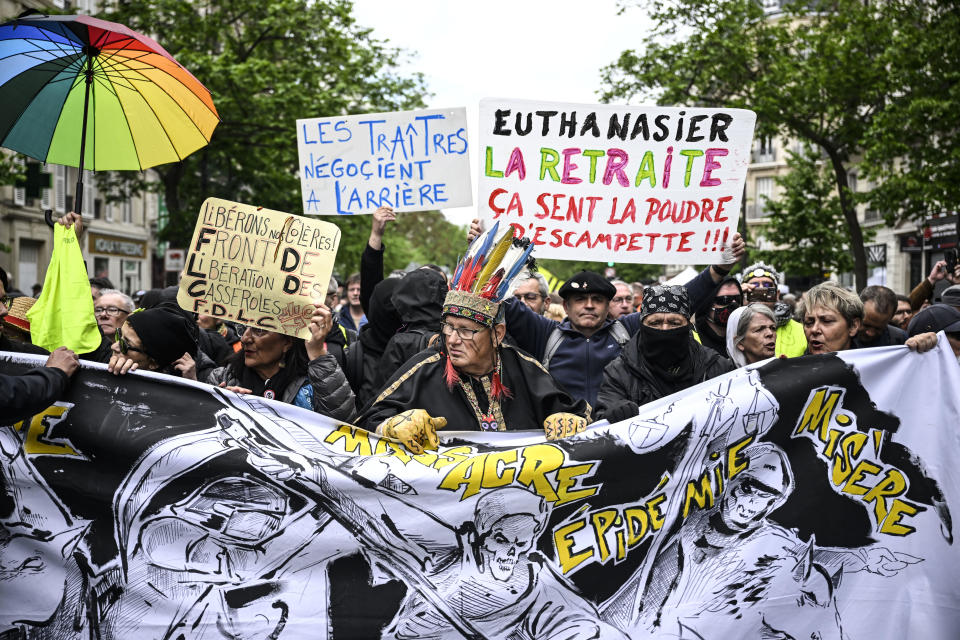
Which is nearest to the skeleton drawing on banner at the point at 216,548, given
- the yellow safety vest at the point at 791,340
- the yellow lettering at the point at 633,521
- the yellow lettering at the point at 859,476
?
the yellow lettering at the point at 633,521

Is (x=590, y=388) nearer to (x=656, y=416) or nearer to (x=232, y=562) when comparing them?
(x=656, y=416)

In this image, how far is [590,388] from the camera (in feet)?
16.3

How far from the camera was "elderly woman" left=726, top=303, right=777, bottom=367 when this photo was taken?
4.96 metres

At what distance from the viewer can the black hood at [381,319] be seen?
5242 mm

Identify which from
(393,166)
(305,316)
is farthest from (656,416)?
(393,166)

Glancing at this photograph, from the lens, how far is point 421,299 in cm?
506

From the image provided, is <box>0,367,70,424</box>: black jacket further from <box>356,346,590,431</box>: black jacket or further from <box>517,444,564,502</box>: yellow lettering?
<box>517,444,564,502</box>: yellow lettering

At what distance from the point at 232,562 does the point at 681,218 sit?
301 cm

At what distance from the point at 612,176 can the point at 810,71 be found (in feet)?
47.9

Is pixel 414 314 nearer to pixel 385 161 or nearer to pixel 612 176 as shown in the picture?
pixel 385 161

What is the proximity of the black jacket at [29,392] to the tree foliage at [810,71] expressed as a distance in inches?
578

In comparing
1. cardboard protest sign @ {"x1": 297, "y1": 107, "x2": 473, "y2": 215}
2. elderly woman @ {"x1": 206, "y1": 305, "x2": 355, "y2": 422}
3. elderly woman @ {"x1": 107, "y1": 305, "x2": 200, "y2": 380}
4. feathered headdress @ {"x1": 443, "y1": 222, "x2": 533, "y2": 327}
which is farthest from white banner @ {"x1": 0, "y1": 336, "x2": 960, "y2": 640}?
cardboard protest sign @ {"x1": 297, "y1": 107, "x2": 473, "y2": 215}

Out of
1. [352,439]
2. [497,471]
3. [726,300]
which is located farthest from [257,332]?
[726,300]

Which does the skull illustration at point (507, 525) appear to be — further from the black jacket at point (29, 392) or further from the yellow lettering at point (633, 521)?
the black jacket at point (29, 392)
